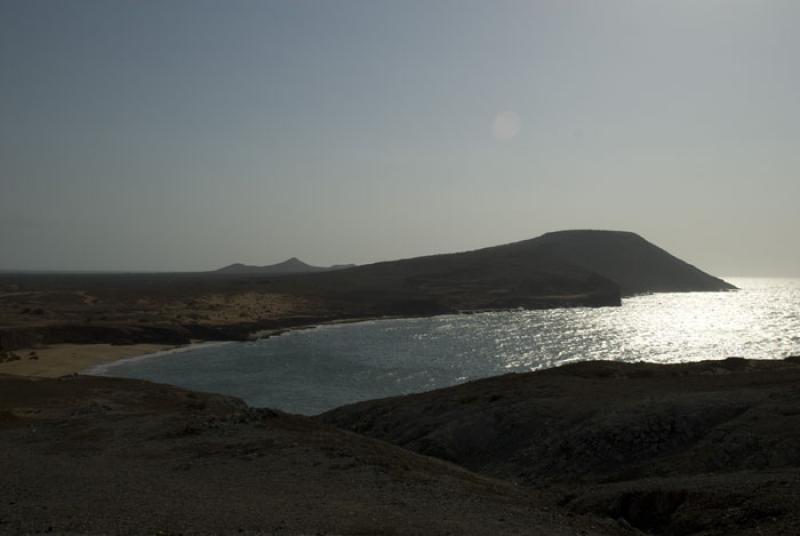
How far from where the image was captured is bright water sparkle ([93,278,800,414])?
60.2 m

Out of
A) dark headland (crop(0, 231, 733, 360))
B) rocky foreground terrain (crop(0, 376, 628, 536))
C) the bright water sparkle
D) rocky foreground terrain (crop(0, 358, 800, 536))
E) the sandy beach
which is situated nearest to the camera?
rocky foreground terrain (crop(0, 376, 628, 536))

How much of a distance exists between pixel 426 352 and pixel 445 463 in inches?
2339

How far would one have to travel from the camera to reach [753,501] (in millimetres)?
16375

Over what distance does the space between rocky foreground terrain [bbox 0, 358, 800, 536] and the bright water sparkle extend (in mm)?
19418

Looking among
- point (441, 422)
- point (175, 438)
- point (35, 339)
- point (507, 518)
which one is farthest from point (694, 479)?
point (35, 339)

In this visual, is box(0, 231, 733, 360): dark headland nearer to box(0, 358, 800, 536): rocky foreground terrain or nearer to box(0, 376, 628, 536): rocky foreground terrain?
box(0, 358, 800, 536): rocky foreground terrain

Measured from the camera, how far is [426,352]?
8431 cm

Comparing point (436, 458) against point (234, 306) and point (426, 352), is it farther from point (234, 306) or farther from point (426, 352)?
point (234, 306)

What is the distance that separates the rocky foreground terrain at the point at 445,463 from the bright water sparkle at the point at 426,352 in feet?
63.7

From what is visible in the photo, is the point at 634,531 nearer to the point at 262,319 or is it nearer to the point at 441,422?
the point at 441,422

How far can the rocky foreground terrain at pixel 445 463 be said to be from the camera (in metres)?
16.1

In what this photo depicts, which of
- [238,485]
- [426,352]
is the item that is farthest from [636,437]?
[426,352]

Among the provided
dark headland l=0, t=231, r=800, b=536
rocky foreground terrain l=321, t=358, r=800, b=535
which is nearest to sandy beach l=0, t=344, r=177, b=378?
dark headland l=0, t=231, r=800, b=536

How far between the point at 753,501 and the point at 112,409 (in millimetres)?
35586
